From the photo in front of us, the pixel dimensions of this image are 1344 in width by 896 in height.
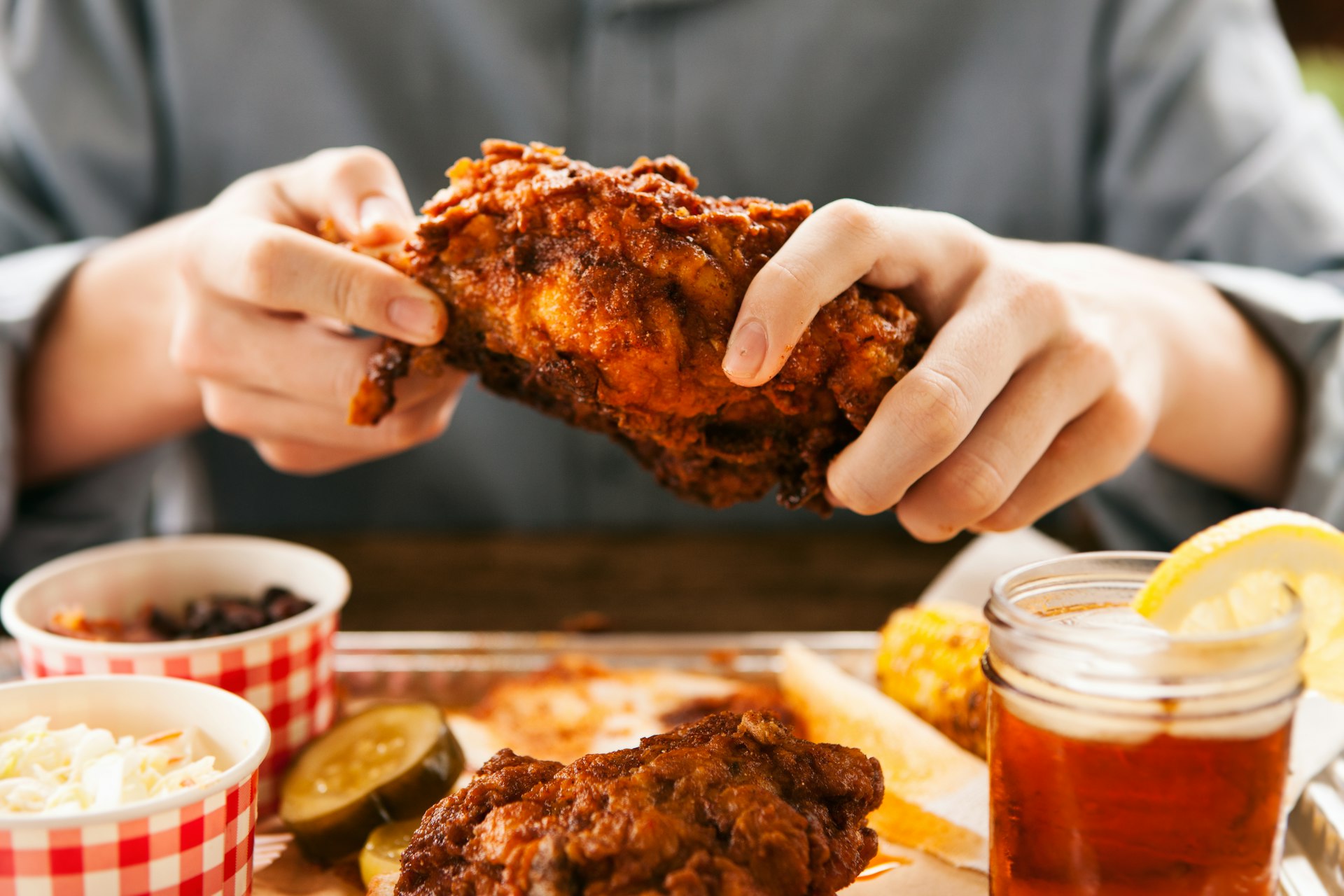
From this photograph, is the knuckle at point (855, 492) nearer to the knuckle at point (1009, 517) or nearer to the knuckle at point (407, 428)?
the knuckle at point (1009, 517)

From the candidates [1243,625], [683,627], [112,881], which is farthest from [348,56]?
[1243,625]

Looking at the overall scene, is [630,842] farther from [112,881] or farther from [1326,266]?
[1326,266]

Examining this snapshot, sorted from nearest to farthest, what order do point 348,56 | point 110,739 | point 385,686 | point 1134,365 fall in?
point 110,739
point 1134,365
point 385,686
point 348,56

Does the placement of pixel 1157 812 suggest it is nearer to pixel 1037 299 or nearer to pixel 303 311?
pixel 1037 299

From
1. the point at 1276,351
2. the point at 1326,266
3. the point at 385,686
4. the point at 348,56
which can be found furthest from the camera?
the point at 348,56

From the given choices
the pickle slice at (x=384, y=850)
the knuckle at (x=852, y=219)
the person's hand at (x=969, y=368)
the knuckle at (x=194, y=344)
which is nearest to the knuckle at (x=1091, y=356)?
the person's hand at (x=969, y=368)

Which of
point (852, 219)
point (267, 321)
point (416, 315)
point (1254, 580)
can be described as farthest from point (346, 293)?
point (1254, 580)
